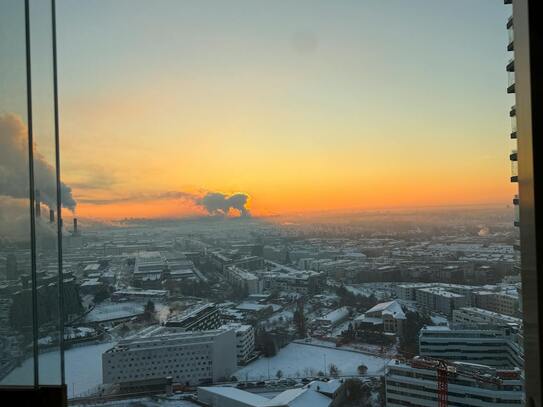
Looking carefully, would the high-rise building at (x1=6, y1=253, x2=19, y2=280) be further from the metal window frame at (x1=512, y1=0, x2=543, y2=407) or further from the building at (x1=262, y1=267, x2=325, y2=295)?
the building at (x1=262, y1=267, x2=325, y2=295)

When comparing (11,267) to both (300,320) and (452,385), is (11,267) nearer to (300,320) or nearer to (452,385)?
(452,385)

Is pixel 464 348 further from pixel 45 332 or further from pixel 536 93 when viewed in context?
pixel 45 332

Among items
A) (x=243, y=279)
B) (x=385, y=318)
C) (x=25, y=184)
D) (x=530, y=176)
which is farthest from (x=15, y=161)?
(x=385, y=318)

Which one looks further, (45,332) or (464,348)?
(464,348)

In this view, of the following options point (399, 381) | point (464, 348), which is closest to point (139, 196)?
point (399, 381)

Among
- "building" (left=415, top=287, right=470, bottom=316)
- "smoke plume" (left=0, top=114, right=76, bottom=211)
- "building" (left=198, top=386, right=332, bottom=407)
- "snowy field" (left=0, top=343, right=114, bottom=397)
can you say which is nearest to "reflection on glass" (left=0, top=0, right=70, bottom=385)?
"smoke plume" (left=0, top=114, right=76, bottom=211)

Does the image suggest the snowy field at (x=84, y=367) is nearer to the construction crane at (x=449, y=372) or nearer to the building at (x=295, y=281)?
the building at (x=295, y=281)

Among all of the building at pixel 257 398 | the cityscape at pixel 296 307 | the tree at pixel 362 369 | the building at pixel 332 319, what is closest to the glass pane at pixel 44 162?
the cityscape at pixel 296 307
